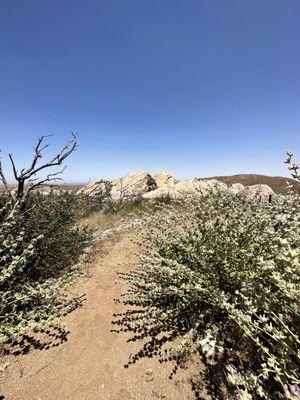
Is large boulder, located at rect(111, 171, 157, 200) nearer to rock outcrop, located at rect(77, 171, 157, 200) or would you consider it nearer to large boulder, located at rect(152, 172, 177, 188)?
rock outcrop, located at rect(77, 171, 157, 200)

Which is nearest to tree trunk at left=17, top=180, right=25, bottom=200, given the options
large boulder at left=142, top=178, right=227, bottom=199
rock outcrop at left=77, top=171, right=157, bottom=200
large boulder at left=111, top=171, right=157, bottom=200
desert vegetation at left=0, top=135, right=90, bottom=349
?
desert vegetation at left=0, top=135, right=90, bottom=349

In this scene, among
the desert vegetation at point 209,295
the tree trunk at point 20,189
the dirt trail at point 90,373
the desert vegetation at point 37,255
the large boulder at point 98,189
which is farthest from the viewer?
the large boulder at point 98,189

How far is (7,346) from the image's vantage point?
386 cm

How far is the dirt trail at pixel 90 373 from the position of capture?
3041 mm

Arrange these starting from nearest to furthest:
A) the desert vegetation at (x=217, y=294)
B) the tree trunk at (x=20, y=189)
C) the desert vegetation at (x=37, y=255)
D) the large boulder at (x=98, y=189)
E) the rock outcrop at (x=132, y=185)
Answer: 1. the desert vegetation at (x=217, y=294)
2. the desert vegetation at (x=37, y=255)
3. the tree trunk at (x=20, y=189)
4. the large boulder at (x=98, y=189)
5. the rock outcrop at (x=132, y=185)

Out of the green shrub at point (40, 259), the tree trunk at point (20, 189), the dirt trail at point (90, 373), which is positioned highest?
the tree trunk at point (20, 189)

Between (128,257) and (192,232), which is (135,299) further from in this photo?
(128,257)

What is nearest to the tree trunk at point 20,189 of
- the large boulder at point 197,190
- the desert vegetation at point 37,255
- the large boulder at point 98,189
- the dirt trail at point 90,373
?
the desert vegetation at point 37,255

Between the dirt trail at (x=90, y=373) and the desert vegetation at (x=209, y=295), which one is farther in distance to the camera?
the dirt trail at (x=90, y=373)

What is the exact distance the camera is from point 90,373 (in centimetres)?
333

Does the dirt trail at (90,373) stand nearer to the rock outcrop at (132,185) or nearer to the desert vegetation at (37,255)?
the desert vegetation at (37,255)

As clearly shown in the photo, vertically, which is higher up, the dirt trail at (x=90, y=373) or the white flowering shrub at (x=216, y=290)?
the white flowering shrub at (x=216, y=290)

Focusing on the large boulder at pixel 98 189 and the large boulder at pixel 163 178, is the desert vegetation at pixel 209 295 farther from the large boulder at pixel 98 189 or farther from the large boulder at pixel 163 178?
the large boulder at pixel 163 178

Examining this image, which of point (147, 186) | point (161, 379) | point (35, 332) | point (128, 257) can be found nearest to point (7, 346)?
point (35, 332)
